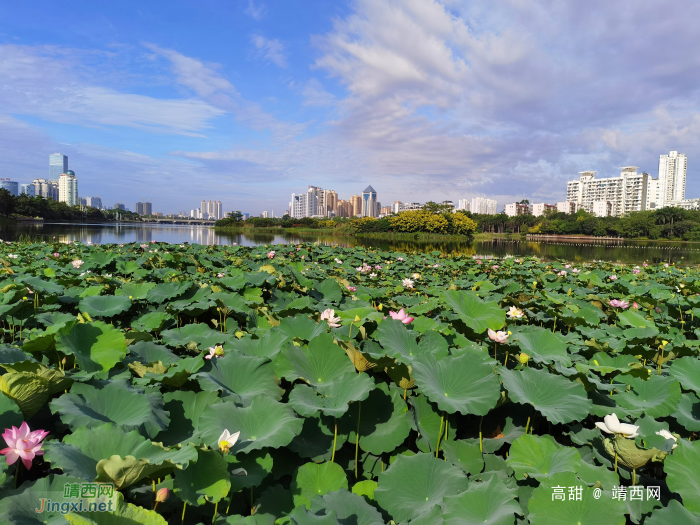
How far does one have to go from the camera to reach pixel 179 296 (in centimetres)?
289

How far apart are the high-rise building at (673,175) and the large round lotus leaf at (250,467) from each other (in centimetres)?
14555

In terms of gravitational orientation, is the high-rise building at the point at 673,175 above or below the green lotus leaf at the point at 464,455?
above

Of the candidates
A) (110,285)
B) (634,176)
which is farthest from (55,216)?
(634,176)

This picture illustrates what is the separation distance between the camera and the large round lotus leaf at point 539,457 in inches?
41.8

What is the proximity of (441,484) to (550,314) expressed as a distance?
2.49m

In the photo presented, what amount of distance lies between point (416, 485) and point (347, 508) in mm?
211

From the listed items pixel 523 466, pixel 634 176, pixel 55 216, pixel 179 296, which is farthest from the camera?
pixel 634 176

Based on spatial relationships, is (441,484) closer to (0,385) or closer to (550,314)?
(0,385)

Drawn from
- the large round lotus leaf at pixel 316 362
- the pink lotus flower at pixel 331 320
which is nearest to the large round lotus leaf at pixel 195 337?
the pink lotus flower at pixel 331 320

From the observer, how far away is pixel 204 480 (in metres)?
0.85

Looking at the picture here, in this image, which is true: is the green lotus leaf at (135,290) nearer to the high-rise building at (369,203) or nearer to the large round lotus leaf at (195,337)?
the large round lotus leaf at (195,337)

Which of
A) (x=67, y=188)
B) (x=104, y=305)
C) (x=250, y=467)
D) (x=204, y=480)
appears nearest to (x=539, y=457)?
(x=250, y=467)

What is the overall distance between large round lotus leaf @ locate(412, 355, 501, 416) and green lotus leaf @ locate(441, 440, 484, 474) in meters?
0.14

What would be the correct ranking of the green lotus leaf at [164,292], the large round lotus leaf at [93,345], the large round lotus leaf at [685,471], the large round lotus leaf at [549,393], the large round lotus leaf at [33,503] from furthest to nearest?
the green lotus leaf at [164,292] < the large round lotus leaf at [93,345] < the large round lotus leaf at [549,393] < the large round lotus leaf at [685,471] < the large round lotus leaf at [33,503]
